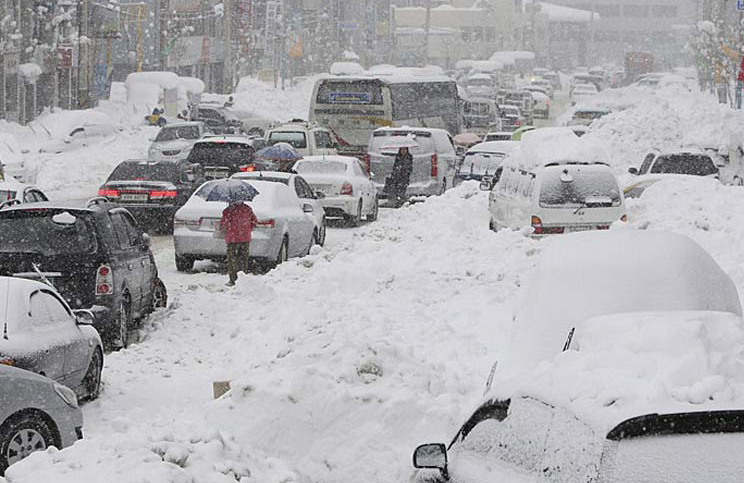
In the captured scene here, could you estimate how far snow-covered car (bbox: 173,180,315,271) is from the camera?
1941 cm

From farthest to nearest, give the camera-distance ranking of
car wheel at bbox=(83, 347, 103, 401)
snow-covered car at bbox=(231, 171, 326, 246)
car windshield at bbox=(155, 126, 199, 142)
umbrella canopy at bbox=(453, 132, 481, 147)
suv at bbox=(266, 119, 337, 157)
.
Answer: umbrella canopy at bbox=(453, 132, 481, 147)
car windshield at bbox=(155, 126, 199, 142)
suv at bbox=(266, 119, 337, 157)
snow-covered car at bbox=(231, 171, 326, 246)
car wheel at bbox=(83, 347, 103, 401)

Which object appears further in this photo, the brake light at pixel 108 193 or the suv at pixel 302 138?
the suv at pixel 302 138

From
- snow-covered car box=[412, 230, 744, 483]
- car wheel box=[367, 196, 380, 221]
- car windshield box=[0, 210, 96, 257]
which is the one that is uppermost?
snow-covered car box=[412, 230, 744, 483]

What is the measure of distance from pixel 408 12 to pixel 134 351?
148m

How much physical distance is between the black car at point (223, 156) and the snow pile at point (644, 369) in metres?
22.9

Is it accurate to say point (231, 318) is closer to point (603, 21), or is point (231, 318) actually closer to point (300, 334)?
point (300, 334)

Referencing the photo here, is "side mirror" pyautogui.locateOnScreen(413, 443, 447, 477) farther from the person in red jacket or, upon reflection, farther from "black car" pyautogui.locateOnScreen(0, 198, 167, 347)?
the person in red jacket

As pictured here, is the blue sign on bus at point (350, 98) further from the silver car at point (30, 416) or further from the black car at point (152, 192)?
the silver car at point (30, 416)

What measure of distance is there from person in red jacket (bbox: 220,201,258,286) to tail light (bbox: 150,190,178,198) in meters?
5.91

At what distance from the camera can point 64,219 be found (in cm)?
1327

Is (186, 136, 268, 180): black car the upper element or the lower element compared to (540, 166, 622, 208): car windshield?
lower

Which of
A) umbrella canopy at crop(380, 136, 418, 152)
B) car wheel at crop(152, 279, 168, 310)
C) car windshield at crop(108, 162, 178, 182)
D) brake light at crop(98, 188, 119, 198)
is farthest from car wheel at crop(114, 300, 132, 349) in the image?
umbrella canopy at crop(380, 136, 418, 152)

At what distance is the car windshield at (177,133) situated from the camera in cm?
4038

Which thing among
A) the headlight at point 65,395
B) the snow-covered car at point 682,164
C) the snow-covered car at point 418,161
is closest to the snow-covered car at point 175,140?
the snow-covered car at point 418,161
